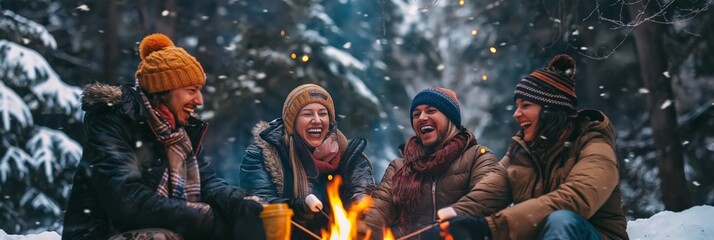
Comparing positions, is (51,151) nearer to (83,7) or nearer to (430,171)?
(83,7)

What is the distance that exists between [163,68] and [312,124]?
1.49 metres

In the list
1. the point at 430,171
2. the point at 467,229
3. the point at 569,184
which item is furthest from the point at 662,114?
the point at 467,229

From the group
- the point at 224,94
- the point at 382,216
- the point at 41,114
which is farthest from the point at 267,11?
the point at 382,216

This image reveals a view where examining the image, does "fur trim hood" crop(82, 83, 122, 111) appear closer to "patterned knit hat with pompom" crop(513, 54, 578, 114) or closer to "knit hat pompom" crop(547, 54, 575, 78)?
"patterned knit hat with pompom" crop(513, 54, 578, 114)

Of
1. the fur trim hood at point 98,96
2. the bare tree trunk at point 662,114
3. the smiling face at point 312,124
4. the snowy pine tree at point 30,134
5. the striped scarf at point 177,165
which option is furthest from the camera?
the snowy pine tree at point 30,134

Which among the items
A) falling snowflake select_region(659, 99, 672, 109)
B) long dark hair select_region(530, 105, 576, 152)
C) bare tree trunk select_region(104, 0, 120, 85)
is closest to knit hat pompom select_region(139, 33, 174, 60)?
long dark hair select_region(530, 105, 576, 152)

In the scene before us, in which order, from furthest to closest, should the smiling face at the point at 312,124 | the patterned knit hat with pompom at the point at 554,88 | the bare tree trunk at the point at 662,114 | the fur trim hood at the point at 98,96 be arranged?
the bare tree trunk at the point at 662,114, the smiling face at the point at 312,124, the patterned knit hat with pompom at the point at 554,88, the fur trim hood at the point at 98,96

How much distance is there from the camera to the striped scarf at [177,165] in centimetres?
477

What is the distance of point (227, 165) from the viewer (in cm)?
1513

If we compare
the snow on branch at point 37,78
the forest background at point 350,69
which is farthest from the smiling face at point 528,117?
the snow on branch at point 37,78

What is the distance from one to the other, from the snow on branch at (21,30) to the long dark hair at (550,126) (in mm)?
8556

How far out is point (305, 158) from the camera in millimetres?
6008

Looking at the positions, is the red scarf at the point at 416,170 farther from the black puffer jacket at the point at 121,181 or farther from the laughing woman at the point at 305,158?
the black puffer jacket at the point at 121,181

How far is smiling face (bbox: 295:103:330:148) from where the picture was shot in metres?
6.05
